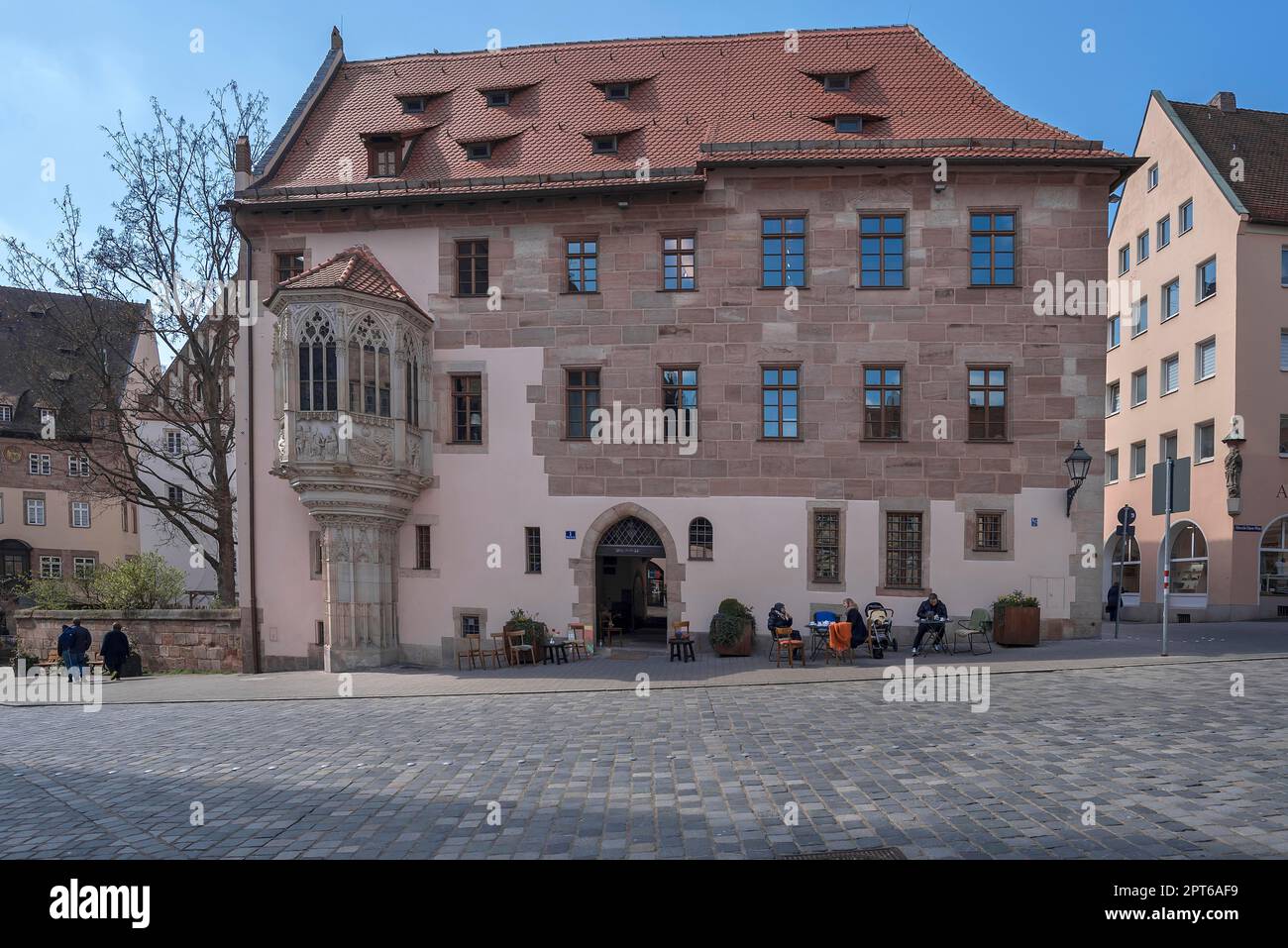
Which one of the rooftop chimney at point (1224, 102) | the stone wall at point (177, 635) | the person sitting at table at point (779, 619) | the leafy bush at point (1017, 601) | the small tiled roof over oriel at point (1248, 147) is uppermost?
the rooftop chimney at point (1224, 102)

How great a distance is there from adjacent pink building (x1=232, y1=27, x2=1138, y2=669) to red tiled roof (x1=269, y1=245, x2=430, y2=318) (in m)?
0.11

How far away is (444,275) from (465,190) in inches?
81.8

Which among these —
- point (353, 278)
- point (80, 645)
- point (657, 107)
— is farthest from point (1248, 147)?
point (80, 645)

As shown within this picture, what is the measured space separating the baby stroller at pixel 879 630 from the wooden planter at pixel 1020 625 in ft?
7.40

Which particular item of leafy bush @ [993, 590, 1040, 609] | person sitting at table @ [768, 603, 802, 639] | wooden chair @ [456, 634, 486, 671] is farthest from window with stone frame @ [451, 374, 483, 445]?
leafy bush @ [993, 590, 1040, 609]

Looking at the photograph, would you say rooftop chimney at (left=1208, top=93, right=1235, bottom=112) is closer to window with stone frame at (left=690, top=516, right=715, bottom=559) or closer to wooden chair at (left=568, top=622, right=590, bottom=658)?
window with stone frame at (left=690, top=516, right=715, bottom=559)

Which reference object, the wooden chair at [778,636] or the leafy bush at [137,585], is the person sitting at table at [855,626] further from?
the leafy bush at [137,585]

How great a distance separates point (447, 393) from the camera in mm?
18344

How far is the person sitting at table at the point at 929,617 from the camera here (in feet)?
51.0

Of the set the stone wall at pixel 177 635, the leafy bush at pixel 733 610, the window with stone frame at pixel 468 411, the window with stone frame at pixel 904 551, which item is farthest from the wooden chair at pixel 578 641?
the stone wall at pixel 177 635

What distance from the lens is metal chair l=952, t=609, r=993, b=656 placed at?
51.3 feet
